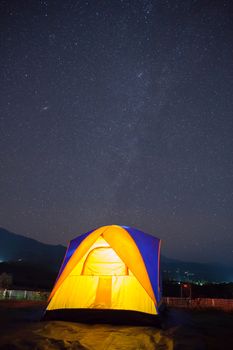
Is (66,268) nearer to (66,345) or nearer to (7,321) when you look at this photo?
(7,321)

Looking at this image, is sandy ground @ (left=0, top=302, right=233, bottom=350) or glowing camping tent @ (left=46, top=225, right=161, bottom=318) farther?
glowing camping tent @ (left=46, top=225, right=161, bottom=318)

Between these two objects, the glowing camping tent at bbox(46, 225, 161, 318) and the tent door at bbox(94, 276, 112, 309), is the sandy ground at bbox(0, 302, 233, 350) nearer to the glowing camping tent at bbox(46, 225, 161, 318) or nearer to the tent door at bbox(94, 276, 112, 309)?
the glowing camping tent at bbox(46, 225, 161, 318)

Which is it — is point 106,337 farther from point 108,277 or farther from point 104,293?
point 108,277

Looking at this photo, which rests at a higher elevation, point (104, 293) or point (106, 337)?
point (104, 293)

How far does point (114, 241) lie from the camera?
8.47 m

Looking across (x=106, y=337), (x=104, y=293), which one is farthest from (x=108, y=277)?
(x=106, y=337)

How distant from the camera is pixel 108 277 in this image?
8.82m

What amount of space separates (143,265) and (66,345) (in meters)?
3.35

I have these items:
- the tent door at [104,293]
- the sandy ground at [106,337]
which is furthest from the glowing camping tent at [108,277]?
the sandy ground at [106,337]

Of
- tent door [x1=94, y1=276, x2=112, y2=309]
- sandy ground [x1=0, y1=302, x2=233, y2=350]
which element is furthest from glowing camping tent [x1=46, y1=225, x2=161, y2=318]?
sandy ground [x1=0, y1=302, x2=233, y2=350]

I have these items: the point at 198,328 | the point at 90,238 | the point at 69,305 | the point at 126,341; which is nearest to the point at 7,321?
the point at 69,305

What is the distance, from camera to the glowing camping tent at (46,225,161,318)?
8.05m

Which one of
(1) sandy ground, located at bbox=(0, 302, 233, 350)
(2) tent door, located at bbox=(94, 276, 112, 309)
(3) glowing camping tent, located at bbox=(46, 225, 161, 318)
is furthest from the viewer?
(2) tent door, located at bbox=(94, 276, 112, 309)

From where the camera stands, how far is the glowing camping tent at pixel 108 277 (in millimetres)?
8055
